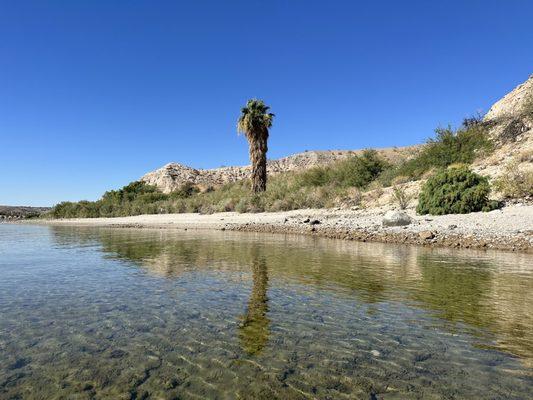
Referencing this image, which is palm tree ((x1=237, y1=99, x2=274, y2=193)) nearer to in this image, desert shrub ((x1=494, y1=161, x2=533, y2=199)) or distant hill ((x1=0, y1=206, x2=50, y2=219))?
desert shrub ((x1=494, y1=161, x2=533, y2=199))

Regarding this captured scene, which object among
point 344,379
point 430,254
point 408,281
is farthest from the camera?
point 430,254

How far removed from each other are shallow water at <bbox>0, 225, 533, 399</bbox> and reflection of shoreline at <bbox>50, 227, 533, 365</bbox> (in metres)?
0.05

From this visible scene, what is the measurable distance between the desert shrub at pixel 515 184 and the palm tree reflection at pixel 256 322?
16.9 meters

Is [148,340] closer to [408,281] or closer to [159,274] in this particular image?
[159,274]

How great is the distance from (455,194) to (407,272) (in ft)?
37.5

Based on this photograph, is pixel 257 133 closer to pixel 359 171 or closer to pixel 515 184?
pixel 359 171

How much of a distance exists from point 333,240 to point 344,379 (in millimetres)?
13936

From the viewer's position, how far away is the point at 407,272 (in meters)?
9.59

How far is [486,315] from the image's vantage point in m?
6.09

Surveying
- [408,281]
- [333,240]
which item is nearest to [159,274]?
[408,281]

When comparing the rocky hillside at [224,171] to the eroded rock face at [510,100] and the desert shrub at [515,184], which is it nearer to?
the eroded rock face at [510,100]

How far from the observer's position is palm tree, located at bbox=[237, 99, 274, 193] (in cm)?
3797

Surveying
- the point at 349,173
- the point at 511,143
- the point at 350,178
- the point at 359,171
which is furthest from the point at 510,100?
the point at 350,178

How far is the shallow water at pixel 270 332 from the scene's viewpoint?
3844 millimetres
